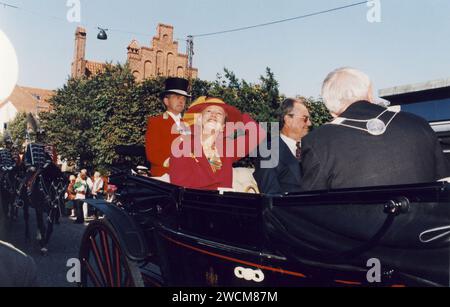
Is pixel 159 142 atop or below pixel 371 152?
atop

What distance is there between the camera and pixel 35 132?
Result: 350 inches

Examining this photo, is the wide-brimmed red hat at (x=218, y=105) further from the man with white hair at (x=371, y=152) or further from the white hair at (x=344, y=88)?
the man with white hair at (x=371, y=152)

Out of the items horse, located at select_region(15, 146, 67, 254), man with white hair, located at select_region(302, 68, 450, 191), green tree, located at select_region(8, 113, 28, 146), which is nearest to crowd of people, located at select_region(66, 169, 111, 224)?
horse, located at select_region(15, 146, 67, 254)

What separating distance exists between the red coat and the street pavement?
4.67 ft

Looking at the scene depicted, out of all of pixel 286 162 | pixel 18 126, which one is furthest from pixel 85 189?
pixel 18 126

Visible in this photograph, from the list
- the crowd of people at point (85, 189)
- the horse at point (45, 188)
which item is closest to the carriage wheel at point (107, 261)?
the horse at point (45, 188)

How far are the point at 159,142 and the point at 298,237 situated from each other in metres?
1.99

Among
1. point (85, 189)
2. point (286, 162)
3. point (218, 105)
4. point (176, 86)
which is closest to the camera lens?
point (286, 162)

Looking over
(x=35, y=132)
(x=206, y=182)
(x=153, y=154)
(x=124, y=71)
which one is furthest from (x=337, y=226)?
(x=124, y=71)

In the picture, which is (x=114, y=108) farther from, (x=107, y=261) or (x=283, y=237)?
(x=283, y=237)

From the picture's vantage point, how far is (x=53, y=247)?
7570 millimetres

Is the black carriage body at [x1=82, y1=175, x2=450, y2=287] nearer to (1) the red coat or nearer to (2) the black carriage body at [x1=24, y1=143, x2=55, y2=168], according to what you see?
(1) the red coat
